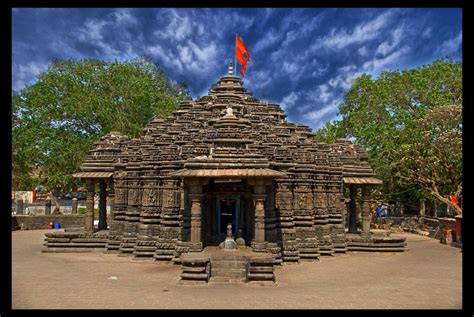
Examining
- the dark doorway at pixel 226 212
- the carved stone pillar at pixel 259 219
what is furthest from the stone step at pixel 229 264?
the dark doorway at pixel 226 212

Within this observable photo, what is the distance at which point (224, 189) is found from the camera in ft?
59.4

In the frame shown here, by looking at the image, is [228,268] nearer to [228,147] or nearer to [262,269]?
[262,269]

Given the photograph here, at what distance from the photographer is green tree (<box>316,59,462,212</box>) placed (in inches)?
1294

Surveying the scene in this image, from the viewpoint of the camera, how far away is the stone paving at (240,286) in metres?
11.4

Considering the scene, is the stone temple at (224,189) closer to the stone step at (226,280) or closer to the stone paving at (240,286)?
the stone step at (226,280)

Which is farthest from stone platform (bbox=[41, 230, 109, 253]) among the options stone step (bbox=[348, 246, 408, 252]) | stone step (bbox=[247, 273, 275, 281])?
stone step (bbox=[348, 246, 408, 252])

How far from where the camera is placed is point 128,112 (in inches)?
1563

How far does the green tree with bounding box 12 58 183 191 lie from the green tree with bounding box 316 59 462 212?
61.4 feet

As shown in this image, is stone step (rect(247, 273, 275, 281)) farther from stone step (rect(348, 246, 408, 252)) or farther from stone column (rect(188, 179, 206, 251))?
stone step (rect(348, 246, 408, 252))

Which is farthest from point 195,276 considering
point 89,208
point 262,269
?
point 89,208

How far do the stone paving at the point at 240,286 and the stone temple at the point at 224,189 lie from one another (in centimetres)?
108

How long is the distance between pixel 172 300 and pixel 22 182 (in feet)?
108

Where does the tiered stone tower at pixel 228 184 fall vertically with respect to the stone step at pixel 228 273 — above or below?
above

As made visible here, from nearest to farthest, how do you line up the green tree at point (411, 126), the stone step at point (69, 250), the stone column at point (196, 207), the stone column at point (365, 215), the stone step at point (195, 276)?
the stone step at point (195, 276)
the stone column at point (196, 207)
the stone step at point (69, 250)
the stone column at point (365, 215)
the green tree at point (411, 126)
